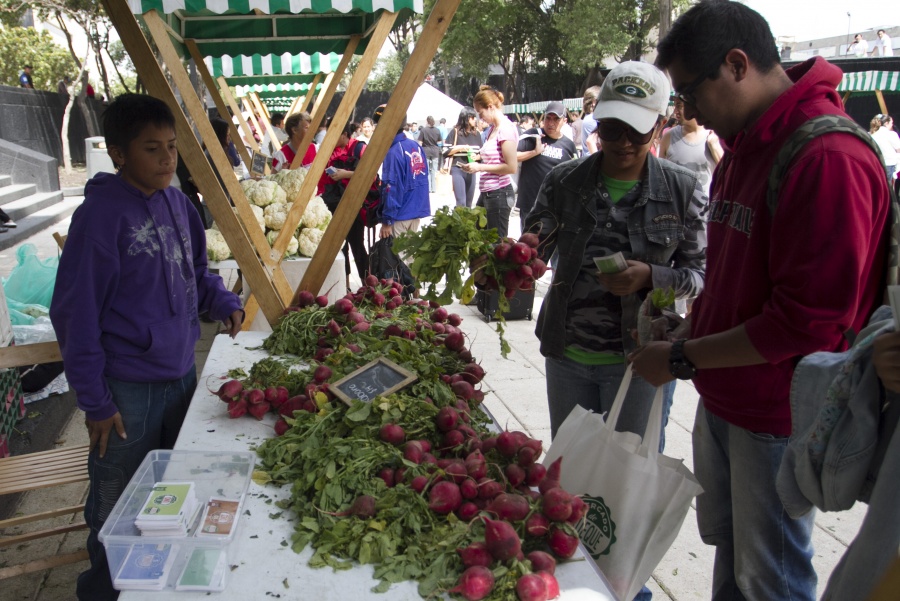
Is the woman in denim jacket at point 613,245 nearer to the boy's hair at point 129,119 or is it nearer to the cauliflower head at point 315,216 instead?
the boy's hair at point 129,119

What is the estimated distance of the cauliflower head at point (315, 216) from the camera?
553 cm

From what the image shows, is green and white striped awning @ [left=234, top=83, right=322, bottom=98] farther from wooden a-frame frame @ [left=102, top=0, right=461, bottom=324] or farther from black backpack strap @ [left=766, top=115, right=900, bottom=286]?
black backpack strap @ [left=766, top=115, right=900, bottom=286]

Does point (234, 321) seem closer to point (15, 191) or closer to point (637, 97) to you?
point (637, 97)

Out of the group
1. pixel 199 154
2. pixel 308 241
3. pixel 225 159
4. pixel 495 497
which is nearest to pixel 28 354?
pixel 199 154

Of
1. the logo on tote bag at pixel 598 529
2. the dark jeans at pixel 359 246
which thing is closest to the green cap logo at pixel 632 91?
the logo on tote bag at pixel 598 529

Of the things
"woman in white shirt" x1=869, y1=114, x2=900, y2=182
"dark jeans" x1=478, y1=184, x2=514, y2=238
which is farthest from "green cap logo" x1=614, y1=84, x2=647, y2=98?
"woman in white shirt" x1=869, y1=114, x2=900, y2=182

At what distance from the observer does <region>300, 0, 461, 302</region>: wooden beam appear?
325 centimetres

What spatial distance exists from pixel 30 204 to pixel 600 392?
12491mm

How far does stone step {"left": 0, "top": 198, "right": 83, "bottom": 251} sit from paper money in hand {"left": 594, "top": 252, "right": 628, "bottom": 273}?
8.37 metres

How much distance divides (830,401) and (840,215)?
428 millimetres

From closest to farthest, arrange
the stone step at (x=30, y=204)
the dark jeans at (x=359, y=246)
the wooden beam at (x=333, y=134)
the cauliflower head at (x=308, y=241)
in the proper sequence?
the wooden beam at (x=333, y=134) → the cauliflower head at (x=308, y=241) → the dark jeans at (x=359, y=246) → the stone step at (x=30, y=204)

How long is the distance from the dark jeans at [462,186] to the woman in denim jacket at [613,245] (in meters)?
6.39

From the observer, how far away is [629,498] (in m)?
1.89

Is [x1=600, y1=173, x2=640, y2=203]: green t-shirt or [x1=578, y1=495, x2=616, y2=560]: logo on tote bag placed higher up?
[x1=600, y1=173, x2=640, y2=203]: green t-shirt
